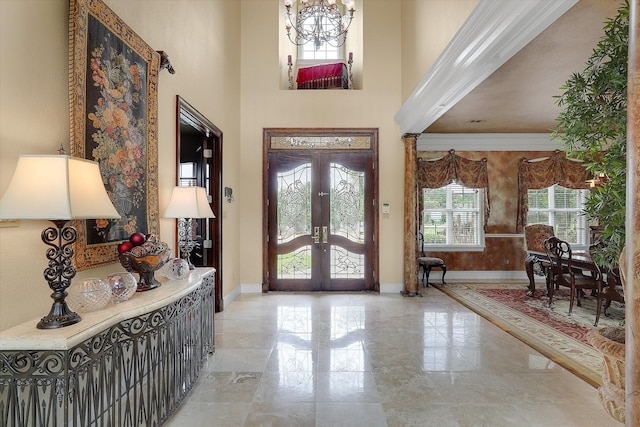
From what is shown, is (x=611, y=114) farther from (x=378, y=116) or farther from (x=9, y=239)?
(x=378, y=116)

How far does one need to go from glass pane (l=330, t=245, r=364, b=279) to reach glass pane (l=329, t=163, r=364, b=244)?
0.27 meters

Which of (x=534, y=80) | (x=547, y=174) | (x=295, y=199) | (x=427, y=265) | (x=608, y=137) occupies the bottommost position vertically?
(x=427, y=265)

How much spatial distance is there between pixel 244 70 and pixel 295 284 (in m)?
3.86

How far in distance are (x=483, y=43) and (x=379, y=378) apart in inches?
115

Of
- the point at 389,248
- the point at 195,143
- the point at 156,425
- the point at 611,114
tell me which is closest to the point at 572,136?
the point at 611,114

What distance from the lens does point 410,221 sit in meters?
5.86

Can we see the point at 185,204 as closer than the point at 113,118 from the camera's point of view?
No

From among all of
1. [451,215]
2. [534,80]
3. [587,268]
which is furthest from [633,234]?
[451,215]

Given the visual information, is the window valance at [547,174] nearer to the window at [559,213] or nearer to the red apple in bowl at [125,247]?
the window at [559,213]

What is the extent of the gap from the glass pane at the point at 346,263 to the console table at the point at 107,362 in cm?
348

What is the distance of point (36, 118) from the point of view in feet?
5.61

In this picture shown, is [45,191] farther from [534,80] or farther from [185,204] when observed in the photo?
[534,80]

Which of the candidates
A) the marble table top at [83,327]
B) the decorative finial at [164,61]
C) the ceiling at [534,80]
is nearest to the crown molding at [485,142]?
the ceiling at [534,80]

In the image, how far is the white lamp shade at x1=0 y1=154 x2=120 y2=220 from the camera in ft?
4.51
